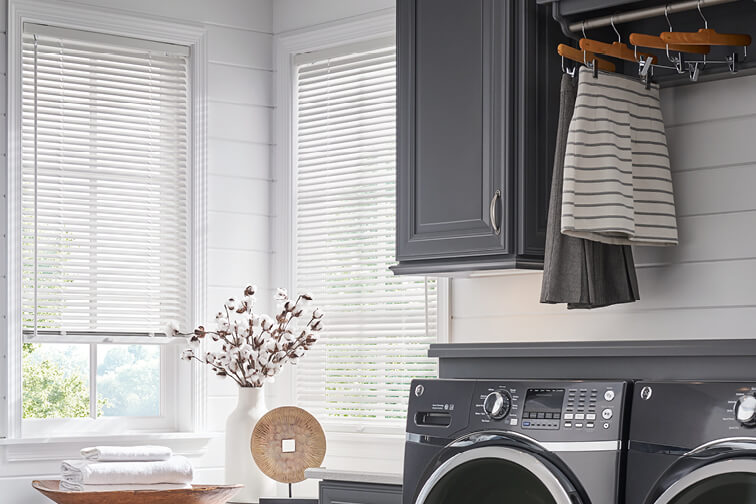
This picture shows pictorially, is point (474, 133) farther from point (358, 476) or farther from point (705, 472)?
point (705, 472)

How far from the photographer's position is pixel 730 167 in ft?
9.09

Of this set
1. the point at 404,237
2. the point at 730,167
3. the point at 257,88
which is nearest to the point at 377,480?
the point at 404,237

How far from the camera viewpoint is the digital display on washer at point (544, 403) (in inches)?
85.4

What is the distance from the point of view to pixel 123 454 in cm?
319

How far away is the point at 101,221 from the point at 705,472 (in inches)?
94.3

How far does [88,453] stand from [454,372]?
126cm

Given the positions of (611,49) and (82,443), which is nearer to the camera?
(611,49)

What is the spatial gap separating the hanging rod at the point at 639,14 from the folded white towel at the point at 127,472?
1735 millimetres

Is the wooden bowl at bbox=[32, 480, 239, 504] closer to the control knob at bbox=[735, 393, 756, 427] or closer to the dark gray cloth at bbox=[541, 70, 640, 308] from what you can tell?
the dark gray cloth at bbox=[541, 70, 640, 308]

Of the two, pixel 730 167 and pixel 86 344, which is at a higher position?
pixel 730 167

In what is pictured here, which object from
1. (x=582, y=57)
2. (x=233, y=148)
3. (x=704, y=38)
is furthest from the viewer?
(x=233, y=148)

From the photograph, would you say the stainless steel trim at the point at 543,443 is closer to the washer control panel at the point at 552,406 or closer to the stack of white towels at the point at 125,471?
the washer control panel at the point at 552,406

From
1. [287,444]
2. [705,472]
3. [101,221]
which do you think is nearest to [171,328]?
[101,221]

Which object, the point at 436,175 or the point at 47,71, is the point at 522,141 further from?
the point at 47,71
